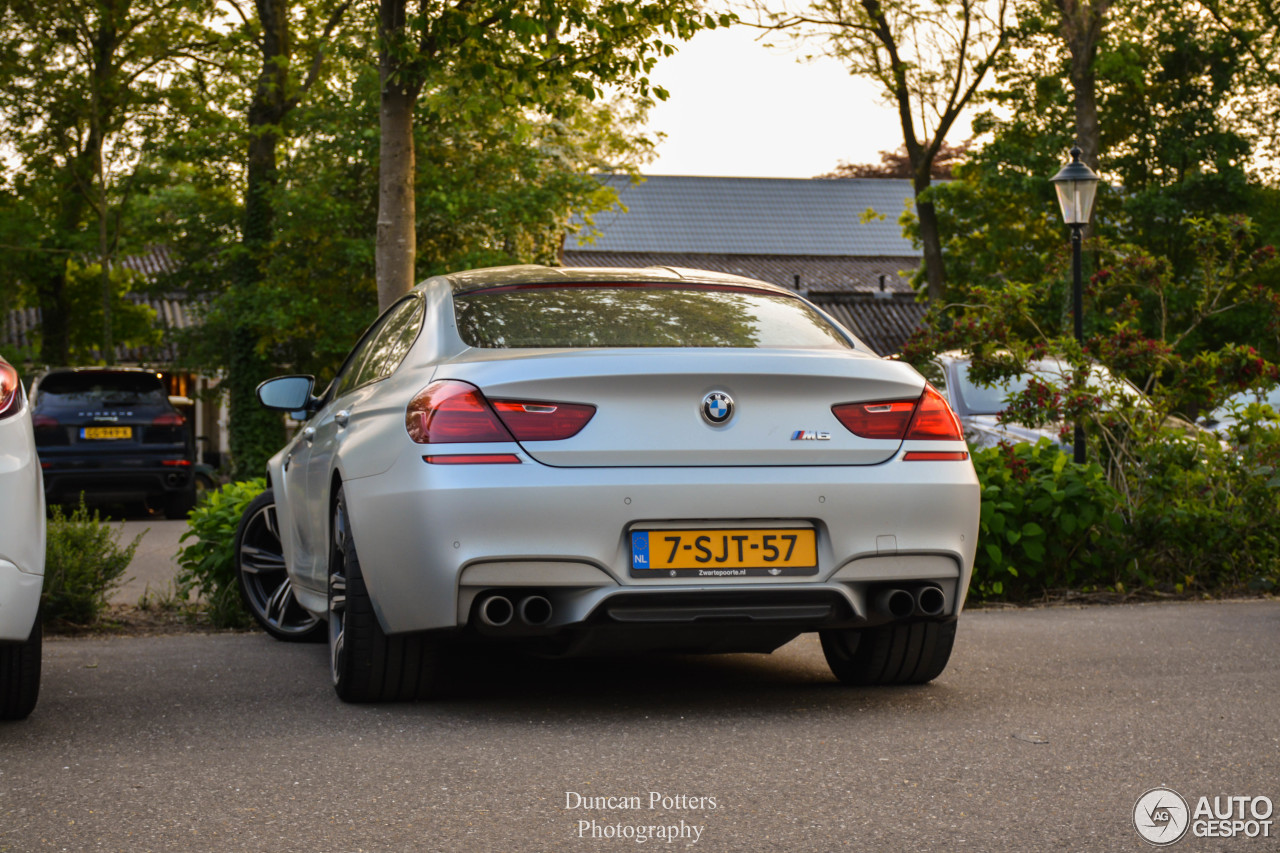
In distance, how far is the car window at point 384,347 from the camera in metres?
5.68

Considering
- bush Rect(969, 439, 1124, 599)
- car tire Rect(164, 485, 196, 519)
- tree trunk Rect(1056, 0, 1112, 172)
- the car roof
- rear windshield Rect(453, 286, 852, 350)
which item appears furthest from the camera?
tree trunk Rect(1056, 0, 1112, 172)

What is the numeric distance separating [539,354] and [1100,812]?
210 cm

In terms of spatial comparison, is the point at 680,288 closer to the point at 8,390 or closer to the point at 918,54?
the point at 8,390

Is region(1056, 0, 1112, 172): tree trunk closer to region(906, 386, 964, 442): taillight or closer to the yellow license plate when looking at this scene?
the yellow license plate

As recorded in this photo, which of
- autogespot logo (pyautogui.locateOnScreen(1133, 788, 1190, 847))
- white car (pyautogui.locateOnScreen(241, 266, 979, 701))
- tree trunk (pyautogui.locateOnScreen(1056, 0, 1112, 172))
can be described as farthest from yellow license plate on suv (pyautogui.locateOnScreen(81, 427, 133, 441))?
autogespot logo (pyautogui.locateOnScreen(1133, 788, 1190, 847))

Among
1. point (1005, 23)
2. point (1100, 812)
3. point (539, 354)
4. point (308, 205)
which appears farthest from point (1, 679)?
point (1005, 23)

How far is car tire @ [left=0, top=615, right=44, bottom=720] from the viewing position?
192 inches

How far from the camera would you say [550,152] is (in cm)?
2731

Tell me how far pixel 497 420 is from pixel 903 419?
1255mm

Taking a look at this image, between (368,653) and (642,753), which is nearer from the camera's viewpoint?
(642,753)

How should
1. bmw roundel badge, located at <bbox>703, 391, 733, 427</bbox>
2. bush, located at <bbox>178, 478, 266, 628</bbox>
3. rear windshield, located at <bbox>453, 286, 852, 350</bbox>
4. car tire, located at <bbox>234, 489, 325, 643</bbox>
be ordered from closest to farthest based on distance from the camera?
bmw roundel badge, located at <bbox>703, 391, 733, 427</bbox> < rear windshield, located at <bbox>453, 286, 852, 350</bbox> < car tire, located at <bbox>234, 489, 325, 643</bbox> < bush, located at <bbox>178, 478, 266, 628</bbox>

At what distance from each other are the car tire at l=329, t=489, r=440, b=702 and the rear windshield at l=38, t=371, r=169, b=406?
48.5 feet

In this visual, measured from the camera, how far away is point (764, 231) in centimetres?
6053

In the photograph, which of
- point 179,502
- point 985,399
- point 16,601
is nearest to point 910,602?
point 16,601
